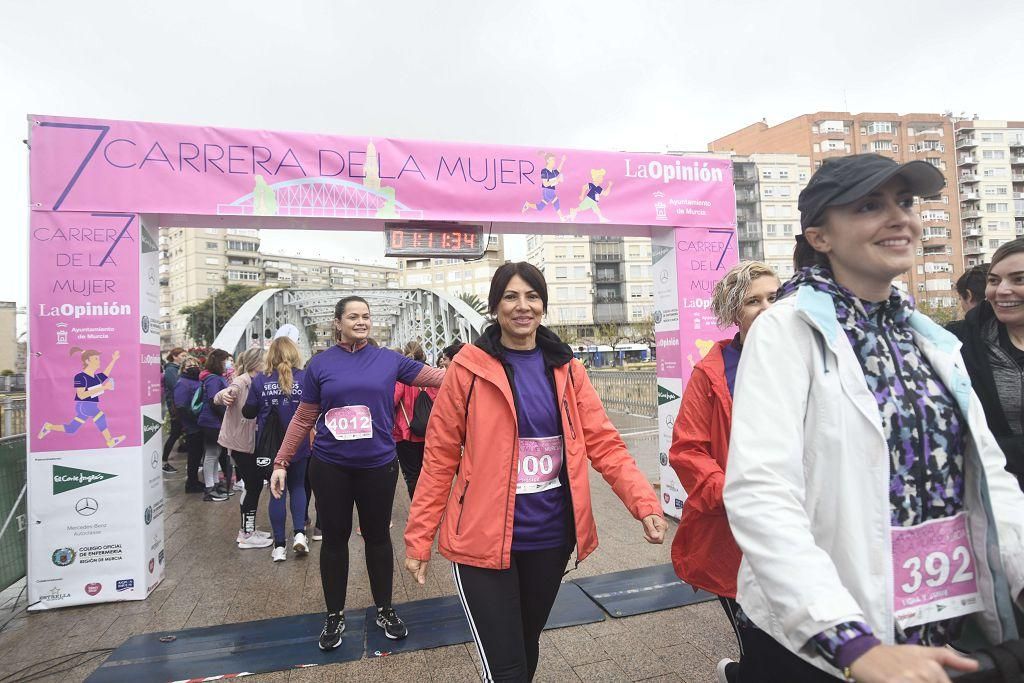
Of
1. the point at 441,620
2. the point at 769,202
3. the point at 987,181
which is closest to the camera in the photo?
the point at 441,620

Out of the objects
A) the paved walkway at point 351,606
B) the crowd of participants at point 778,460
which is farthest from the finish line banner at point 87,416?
the crowd of participants at point 778,460

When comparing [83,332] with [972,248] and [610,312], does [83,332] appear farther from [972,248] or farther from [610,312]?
[972,248]

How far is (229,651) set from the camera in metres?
3.52

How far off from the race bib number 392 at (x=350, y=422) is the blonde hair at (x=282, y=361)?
1740 millimetres

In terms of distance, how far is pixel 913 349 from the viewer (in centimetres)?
140

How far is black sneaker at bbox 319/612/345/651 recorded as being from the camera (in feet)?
11.4

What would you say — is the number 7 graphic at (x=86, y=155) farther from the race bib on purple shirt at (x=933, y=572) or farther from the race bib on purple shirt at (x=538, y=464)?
the race bib on purple shirt at (x=933, y=572)

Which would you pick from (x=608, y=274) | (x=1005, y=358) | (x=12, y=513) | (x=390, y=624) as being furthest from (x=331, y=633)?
(x=608, y=274)

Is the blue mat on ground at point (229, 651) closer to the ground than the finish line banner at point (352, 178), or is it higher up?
closer to the ground

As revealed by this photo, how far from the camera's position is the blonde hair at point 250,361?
5.89 meters

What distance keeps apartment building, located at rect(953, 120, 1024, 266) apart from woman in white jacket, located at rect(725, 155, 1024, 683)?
81.7 m

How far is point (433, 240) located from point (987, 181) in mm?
82293

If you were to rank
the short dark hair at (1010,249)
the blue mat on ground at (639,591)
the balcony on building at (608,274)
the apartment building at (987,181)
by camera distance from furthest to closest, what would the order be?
the balcony on building at (608,274), the apartment building at (987,181), the blue mat on ground at (639,591), the short dark hair at (1010,249)

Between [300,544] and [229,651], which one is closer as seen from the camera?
[229,651]
